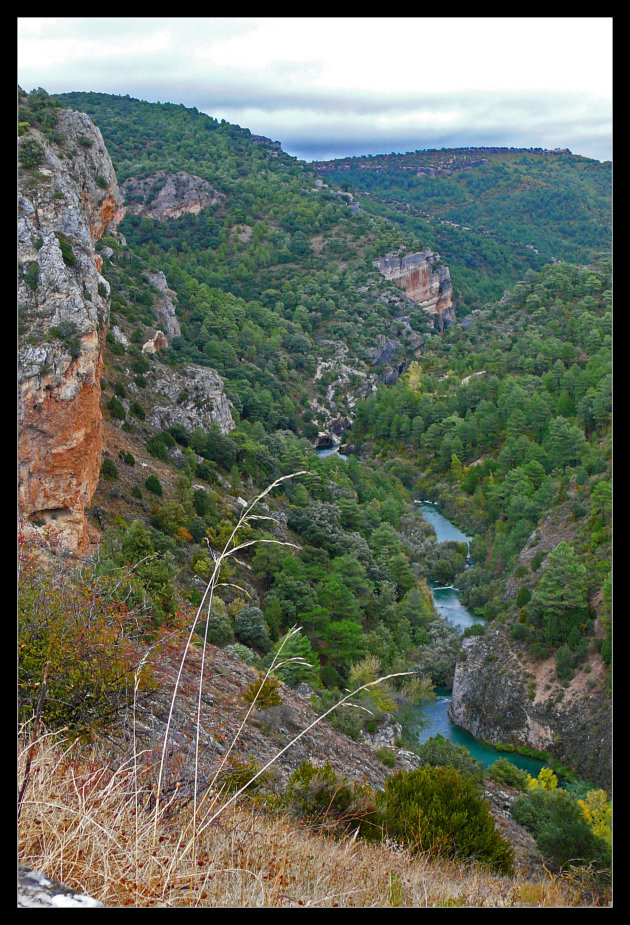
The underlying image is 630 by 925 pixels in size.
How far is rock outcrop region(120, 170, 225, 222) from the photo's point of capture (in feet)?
197

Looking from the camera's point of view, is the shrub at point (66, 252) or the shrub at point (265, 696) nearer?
the shrub at point (265, 696)

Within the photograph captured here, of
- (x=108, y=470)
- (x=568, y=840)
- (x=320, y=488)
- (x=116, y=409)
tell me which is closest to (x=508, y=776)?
(x=568, y=840)

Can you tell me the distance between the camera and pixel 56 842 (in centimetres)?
210

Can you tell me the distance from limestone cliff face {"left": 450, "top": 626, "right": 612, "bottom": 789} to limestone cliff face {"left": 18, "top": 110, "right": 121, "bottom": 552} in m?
15.1

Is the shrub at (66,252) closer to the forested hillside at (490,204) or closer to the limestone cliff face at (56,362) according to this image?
the limestone cliff face at (56,362)

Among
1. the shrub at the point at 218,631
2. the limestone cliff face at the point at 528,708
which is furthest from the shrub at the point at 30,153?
the limestone cliff face at the point at 528,708

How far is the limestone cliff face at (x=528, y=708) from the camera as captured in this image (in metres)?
19.0

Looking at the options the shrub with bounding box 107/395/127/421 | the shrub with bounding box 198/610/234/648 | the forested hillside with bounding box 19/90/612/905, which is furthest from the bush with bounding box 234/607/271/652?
the shrub with bounding box 107/395/127/421

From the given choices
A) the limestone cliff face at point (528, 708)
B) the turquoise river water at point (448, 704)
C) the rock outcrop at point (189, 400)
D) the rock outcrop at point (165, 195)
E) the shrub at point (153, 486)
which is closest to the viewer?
the shrub at point (153, 486)

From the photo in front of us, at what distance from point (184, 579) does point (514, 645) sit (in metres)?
13.4

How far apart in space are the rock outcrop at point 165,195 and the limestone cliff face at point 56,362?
48400 millimetres

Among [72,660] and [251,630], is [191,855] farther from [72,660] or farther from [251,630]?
[251,630]

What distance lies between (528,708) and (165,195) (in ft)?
183

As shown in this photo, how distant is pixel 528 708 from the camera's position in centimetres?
2119
